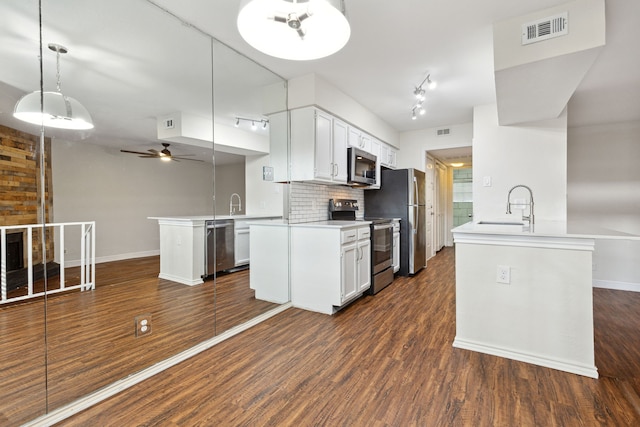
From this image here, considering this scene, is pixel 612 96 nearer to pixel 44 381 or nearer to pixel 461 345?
pixel 461 345

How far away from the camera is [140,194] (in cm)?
211

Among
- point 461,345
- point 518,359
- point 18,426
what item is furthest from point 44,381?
point 518,359

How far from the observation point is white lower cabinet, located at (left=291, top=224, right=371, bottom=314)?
9.91ft

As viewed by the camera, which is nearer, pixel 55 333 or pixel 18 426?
pixel 18 426

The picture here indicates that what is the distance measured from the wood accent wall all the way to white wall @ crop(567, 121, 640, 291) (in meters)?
5.70

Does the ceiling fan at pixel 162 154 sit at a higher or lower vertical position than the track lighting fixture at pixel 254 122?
lower

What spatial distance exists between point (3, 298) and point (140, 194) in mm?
880

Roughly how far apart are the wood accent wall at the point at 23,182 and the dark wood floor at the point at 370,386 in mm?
1077

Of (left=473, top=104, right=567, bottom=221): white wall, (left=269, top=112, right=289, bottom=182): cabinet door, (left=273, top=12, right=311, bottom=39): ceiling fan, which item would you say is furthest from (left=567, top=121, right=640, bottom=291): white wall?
(left=273, top=12, right=311, bottom=39): ceiling fan

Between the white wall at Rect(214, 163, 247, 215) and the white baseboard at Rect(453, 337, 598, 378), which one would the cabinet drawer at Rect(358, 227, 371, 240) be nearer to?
the white wall at Rect(214, 163, 247, 215)

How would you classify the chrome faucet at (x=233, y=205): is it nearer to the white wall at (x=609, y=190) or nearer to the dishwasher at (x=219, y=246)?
the dishwasher at (x=219, y=246)

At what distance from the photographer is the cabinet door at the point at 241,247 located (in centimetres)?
303

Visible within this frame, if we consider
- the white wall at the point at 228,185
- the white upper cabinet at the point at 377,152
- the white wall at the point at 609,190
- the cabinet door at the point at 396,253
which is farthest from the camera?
the white upper cabinet at the point at 377,152

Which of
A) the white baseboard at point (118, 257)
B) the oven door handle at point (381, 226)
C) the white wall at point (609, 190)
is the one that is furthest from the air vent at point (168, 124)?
the white wall at point (609, 190)
